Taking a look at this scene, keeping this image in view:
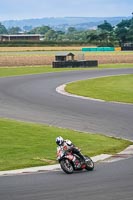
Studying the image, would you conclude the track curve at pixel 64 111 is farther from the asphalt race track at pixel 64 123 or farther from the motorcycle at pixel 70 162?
the motorcycle at pixel 70 162

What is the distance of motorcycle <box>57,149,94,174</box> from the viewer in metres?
13.7

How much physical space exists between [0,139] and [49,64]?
58.4 metres

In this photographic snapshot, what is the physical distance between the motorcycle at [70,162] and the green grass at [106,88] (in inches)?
697

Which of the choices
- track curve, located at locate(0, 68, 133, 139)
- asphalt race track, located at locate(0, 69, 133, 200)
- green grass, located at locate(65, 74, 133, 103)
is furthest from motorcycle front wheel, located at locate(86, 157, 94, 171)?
green grass, located at locate(65, 74, 133, 103)

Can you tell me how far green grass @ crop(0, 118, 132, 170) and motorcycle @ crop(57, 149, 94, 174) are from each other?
122cm

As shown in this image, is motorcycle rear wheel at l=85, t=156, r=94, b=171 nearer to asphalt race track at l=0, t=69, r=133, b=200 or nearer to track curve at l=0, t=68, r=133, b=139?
asphalt race track at l=0, t=69, r=133, b=200

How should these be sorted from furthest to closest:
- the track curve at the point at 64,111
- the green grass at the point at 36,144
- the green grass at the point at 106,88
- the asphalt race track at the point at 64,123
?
the green grass at the point at 106,88, the track curve at the point at 64,111, the green grass at the point at 36,144, the asphalt race track at the point at 64,123

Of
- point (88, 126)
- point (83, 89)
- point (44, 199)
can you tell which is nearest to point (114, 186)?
point (44, 199)

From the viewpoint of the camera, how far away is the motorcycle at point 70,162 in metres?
13.7

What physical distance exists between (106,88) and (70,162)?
26436 millimetres

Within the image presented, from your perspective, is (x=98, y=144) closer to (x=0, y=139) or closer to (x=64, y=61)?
(x=0, y=139)

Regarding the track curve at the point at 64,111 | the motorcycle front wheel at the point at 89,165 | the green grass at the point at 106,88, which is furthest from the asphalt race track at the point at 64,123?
the green grass at the point at 106,88

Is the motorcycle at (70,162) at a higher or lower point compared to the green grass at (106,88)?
higher

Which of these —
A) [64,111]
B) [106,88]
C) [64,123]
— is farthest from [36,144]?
[106,88]
